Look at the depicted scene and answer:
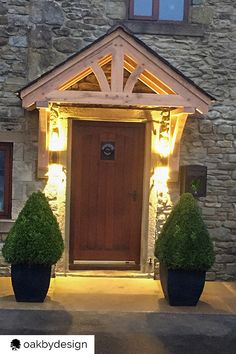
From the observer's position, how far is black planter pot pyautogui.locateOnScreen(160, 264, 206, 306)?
6.11 metres

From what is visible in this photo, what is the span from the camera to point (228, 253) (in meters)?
7.66

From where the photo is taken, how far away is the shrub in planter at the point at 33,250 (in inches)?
234

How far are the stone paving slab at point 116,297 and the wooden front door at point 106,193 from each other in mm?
522

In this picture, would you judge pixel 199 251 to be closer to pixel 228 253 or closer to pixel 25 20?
pixel 228 253

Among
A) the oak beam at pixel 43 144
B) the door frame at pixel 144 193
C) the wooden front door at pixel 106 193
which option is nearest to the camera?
the oak beam at pixel 43 144

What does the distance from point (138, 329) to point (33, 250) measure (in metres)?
1.61

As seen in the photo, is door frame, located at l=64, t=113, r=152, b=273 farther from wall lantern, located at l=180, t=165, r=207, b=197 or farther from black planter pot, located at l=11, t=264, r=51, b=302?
black planter pot, located at l=11, t=264, r=51, b=302

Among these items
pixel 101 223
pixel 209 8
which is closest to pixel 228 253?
pixel 101 223

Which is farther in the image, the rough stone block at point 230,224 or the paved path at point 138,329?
the rough stone block at point 230,224

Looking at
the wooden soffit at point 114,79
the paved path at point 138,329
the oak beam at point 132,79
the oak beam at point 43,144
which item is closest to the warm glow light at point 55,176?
the oak beam at point 43,144

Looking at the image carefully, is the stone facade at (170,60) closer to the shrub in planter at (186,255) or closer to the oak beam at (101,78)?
the oak beam at (101,78)

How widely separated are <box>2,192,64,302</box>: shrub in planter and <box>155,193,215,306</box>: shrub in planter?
1.43 m

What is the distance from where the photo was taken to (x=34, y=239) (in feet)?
19.5

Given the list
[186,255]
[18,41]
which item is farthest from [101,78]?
[186,255]
